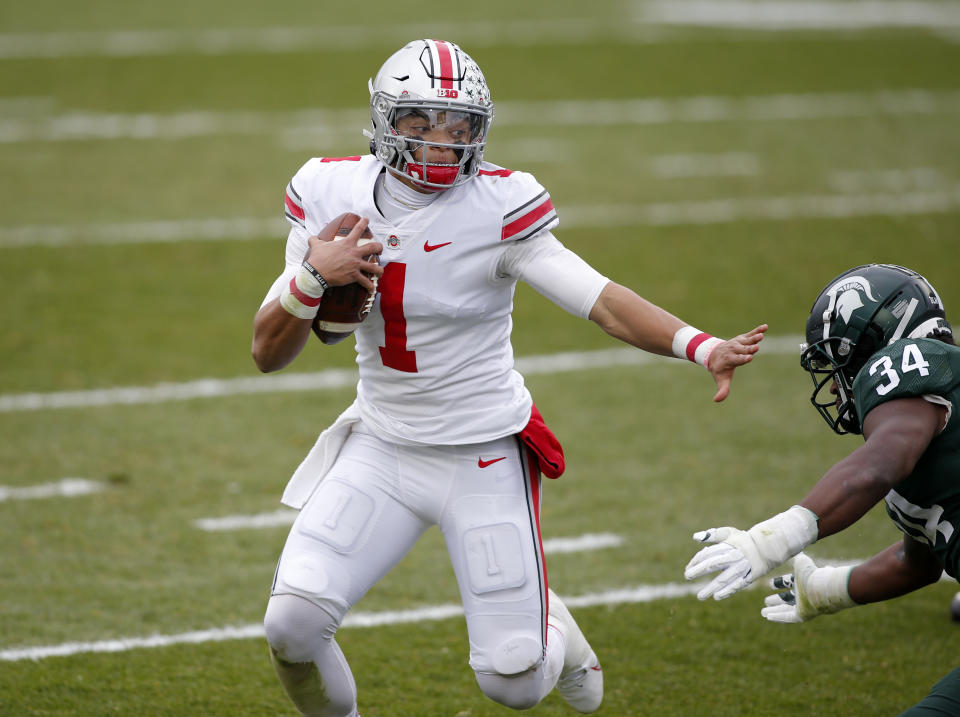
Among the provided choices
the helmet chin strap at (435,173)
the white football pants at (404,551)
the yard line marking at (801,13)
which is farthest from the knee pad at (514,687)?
the yard line marking at (801,13)

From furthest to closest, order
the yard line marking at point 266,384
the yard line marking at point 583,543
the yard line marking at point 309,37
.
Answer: the yard line marking at point 309,37 < the yard line marking at point 266,384 < the yard line marking at point 583,543

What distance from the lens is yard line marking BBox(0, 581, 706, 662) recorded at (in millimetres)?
4594

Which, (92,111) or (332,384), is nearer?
(332,384)

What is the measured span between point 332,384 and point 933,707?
5081mm

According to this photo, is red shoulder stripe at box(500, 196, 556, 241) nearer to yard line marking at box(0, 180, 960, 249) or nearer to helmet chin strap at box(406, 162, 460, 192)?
helmet chin strap at box(406, 162, 460, 192)

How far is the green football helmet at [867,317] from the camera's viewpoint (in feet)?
11.0

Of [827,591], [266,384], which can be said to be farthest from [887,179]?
[827,591]

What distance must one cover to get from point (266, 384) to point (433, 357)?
412 cm

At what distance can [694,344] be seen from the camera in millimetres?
3494

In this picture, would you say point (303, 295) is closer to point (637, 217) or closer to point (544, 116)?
point (637, 217)

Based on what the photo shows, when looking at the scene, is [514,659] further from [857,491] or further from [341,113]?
[341,113]

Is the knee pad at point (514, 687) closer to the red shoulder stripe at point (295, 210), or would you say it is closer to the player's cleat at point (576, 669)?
the player's cleat at point (576, 669)

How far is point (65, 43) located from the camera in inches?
648

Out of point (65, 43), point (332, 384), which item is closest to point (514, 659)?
point (332, 384)
